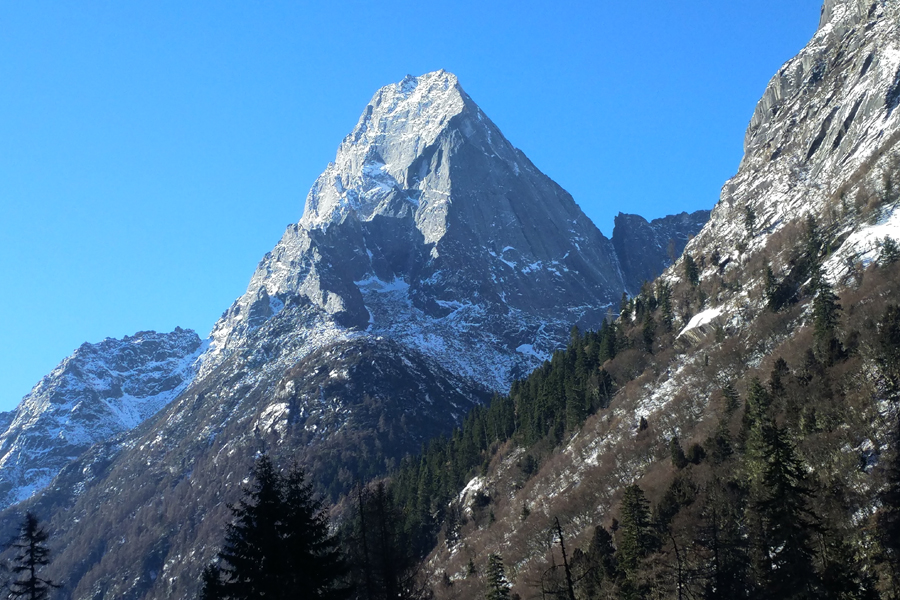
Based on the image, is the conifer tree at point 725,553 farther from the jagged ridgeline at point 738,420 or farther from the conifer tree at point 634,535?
the conifer tree at point 634,535

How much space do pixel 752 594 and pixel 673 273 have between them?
4883 inches

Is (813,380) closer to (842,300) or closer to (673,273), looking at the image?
(842,300)

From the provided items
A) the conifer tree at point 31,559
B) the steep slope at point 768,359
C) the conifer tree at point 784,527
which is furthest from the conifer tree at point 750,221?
the conifer tree at point 31,559

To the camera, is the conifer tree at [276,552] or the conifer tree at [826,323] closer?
the conifer tree at [276,552]

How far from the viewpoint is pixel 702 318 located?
14212cm

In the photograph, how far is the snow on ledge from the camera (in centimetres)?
13938

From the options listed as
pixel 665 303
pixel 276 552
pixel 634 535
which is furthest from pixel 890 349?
pixel 276 552

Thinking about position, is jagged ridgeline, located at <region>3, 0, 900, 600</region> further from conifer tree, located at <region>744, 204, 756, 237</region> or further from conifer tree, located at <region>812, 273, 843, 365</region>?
conifer tree, located at <region>744, 204, 756, 237</region>

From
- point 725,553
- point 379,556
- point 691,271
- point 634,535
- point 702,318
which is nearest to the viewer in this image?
point 379,556

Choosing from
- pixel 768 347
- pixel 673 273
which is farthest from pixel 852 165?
pixel 768 347

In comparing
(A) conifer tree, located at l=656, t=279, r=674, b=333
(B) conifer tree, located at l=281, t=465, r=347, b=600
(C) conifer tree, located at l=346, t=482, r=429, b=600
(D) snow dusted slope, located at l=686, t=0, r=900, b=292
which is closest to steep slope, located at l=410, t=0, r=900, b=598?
(D) snow dusted slope, located at l=686, t=0, r=900, b=292

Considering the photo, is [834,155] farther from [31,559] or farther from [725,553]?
[31,559]

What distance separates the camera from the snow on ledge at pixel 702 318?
5487 inches

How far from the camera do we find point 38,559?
43.2 metres
